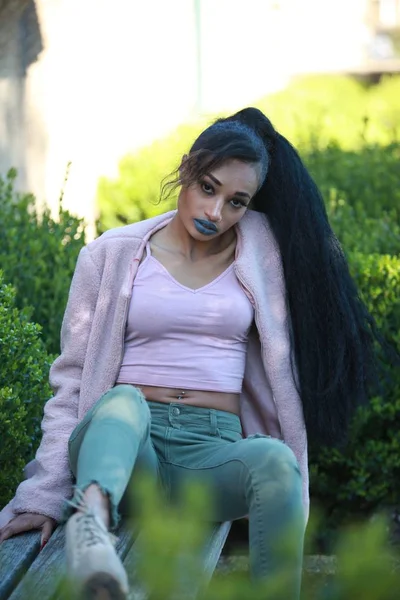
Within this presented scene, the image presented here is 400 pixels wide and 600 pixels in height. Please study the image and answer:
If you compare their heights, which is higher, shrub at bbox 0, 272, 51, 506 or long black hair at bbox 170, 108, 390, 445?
long black hair at bbox 170, 108, 390, 445

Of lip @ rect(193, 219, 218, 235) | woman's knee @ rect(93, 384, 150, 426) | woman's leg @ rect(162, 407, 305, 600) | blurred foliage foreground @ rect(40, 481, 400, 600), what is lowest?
woman's leg @ rect(162, 407, 305, 600)

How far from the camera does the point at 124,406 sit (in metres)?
2.63

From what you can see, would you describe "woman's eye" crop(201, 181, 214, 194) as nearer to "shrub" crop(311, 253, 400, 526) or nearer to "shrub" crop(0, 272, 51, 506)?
"shrub" crop(0, 272, 51, 506)

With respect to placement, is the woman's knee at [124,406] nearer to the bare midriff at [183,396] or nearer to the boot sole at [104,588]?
the bare midriff at [183,396]

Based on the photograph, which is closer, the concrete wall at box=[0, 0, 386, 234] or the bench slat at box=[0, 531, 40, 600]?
the bench slat at box=[0, 531, 40, 600]

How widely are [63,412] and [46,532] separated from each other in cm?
34

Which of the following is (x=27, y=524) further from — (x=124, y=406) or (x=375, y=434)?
(x=375, y=434)

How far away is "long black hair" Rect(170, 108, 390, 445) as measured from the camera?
3.10 metres

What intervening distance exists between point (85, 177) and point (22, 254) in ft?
10.3

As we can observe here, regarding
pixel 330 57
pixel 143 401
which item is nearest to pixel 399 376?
pixel 143 401

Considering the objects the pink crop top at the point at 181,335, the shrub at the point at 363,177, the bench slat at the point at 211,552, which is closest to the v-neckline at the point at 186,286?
the pink crop top at the point at 181,335

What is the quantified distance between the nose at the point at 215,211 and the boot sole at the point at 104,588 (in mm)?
1323

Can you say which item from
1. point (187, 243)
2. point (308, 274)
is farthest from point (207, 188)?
point (308, 274)

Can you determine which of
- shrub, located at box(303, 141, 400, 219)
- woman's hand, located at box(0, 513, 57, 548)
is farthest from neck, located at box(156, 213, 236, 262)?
shrub, located at box(303, 141, 400, 219)
